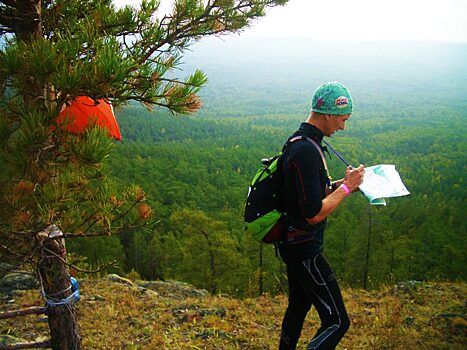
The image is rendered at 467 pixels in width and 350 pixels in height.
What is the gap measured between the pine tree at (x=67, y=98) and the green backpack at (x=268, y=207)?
645 millimetres

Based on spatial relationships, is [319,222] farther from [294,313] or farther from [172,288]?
[172,288]

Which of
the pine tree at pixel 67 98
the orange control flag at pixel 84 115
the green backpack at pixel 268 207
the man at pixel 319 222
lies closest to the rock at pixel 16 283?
the pine tree at pixel 67 98

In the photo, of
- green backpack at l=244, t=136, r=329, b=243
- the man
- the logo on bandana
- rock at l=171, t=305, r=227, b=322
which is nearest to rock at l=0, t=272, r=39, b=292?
rock at l=171, t=305, r=227, b=322

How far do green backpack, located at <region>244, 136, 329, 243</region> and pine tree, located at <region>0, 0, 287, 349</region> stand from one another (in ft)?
2.12

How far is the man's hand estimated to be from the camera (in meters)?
2.34

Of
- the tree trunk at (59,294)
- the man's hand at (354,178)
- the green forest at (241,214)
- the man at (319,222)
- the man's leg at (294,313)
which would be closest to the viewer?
the man at (319,222)

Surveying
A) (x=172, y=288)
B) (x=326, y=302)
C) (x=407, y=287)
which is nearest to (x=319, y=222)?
(x=326, y=302)

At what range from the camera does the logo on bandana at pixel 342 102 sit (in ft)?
7.48

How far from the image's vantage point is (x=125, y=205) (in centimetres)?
267

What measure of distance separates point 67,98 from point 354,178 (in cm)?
168

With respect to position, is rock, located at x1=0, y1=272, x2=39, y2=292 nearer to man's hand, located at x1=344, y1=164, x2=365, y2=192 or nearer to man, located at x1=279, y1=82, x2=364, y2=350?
man, located at x1=279, y1=82, x2=364, y2=350

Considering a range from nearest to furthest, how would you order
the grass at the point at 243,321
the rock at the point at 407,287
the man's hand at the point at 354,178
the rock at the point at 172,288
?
the man's hand at the point at 354,178 < the grass at the point at 243,321 < the rock at the point at 407,287 < the rock at the point at 172,288

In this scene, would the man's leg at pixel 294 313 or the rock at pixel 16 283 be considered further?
the rock at pixel 16 283

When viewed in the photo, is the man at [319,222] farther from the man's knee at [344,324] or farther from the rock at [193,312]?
the rock at [193,312]
